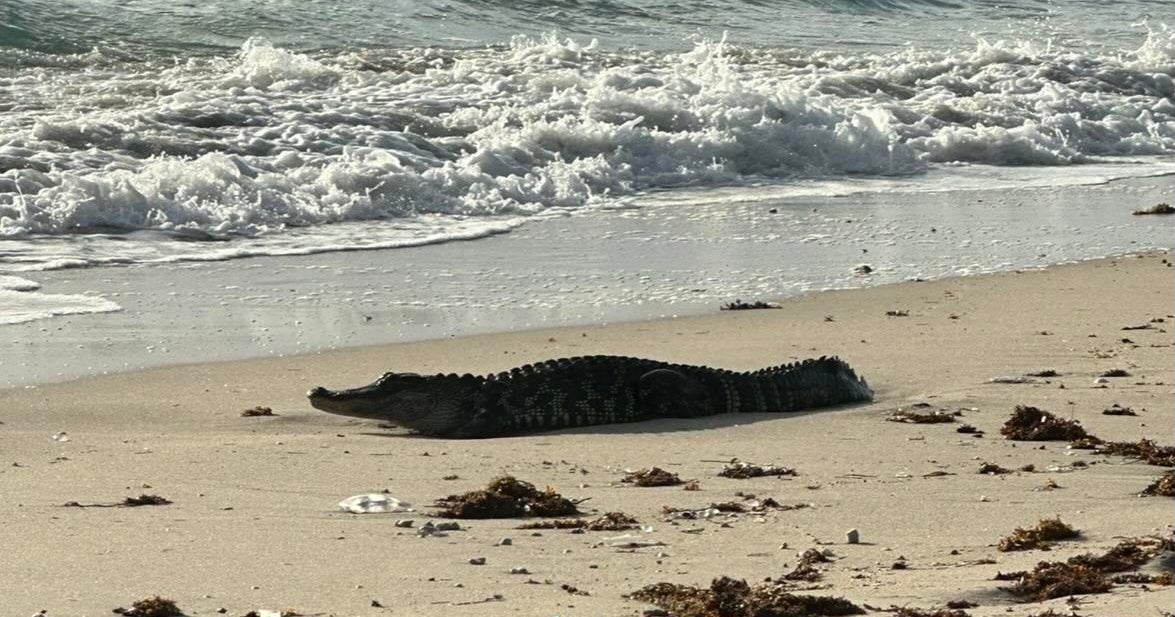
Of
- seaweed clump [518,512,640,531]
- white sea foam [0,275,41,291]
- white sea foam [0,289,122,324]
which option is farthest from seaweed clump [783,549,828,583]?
white sea foam [0,275,41,291]

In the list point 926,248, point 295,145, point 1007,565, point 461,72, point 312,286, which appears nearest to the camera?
point 1007,565

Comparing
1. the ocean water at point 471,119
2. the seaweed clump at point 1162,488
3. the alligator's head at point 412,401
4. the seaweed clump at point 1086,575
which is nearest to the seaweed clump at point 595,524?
the seaweed clump at point 1086,575

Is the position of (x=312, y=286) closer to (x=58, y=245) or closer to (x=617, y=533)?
(x=58, y=245)

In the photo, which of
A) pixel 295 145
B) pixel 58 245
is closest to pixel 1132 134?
pixel 295 145

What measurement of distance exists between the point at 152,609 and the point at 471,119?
1118cm

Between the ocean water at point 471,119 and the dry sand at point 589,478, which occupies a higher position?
the ocean water at point 471,119

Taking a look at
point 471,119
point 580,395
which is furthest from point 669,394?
point 471,119

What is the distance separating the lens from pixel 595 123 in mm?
14672

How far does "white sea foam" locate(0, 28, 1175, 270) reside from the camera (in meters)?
11.3

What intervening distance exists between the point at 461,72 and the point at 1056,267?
796 centimetres

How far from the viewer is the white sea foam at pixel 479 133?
1131 cm

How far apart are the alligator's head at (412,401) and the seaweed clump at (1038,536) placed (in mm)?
2522

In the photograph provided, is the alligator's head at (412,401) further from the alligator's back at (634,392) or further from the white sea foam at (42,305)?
the white sea foam at (42,305)

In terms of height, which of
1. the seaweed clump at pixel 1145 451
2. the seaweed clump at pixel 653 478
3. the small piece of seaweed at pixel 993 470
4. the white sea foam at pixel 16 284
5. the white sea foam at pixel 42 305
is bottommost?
the seaweed clump at pixel 653 478
